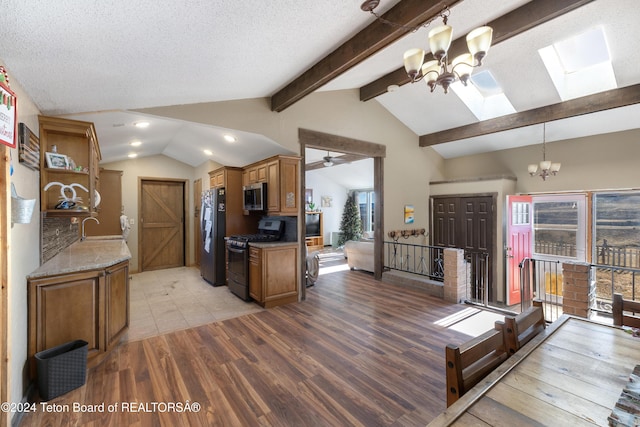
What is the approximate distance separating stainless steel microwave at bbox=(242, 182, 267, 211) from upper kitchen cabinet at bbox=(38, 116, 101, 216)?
2.16 m

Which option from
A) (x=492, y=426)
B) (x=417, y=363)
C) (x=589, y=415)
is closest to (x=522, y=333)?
(x=589, y=415)

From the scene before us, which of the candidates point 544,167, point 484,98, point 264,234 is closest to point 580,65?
point 484,98

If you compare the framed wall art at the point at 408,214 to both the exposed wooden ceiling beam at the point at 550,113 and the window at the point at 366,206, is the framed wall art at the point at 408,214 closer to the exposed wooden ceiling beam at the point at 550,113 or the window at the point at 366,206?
the exposed wooden ceiling beam at the point at 550,113

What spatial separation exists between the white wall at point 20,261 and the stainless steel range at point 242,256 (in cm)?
236

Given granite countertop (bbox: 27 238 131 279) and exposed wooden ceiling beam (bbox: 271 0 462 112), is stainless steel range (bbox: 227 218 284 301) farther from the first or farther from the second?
exposed wooden ceiling beam (bbox: 271 0 462 112)

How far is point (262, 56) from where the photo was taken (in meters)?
2.46

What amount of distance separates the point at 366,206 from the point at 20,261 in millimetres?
9969

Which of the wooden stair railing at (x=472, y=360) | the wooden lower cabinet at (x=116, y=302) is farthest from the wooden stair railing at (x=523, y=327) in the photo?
the wooden lower cabinet at (x=116, y=302)

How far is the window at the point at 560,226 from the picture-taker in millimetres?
5434

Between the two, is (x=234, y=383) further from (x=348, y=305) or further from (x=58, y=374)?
(x=348, y=305)

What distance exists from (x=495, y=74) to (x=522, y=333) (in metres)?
4.26

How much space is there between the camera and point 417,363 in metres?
2.58

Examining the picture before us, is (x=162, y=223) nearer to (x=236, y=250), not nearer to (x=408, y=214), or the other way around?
(x=236, y=250)

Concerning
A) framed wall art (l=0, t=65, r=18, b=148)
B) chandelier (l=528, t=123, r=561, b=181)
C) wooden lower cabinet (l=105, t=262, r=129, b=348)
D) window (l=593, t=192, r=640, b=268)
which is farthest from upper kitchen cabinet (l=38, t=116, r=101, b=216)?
window (l=593, t=192, r=640, b=268)
